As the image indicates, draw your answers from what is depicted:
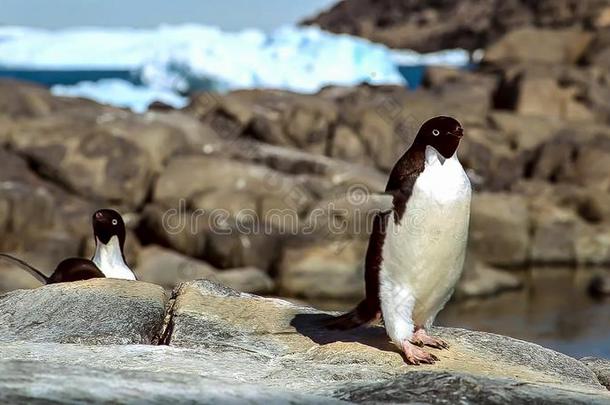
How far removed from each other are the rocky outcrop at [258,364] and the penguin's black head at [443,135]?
96 centimetres

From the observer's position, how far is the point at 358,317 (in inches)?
215

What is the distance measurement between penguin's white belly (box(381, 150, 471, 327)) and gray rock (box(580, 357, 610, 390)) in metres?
1.15

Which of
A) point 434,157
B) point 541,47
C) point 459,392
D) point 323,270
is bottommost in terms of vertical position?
point 323,270

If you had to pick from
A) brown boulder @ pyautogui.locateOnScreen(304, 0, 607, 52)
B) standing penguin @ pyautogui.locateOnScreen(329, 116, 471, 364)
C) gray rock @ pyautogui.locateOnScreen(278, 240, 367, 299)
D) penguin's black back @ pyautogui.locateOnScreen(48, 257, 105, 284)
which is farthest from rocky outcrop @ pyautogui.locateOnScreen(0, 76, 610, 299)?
brown boulder @ pyautogui.locateOnScreen(304, 0, 607, 52)

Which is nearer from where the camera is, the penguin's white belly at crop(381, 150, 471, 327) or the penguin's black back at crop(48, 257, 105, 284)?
the penguin's white belly at crop(381, 150, 471, 327)

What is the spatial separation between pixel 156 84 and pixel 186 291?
4486 cm

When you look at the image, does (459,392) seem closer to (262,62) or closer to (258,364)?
(258,364)

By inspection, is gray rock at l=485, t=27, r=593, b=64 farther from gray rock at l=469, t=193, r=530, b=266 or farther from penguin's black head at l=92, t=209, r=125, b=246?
penguin's black head at l=92, t=209, r=125, b=246

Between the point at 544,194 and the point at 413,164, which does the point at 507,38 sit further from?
the point at 413,164

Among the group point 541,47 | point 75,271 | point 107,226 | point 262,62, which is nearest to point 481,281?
point 107,226

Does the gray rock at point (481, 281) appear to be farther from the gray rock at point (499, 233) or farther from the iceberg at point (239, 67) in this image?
the iceberg at point (239, 67)

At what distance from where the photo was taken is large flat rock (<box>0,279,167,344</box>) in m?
5.36

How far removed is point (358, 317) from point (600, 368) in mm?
1437

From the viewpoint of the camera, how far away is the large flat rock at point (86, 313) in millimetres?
5355
